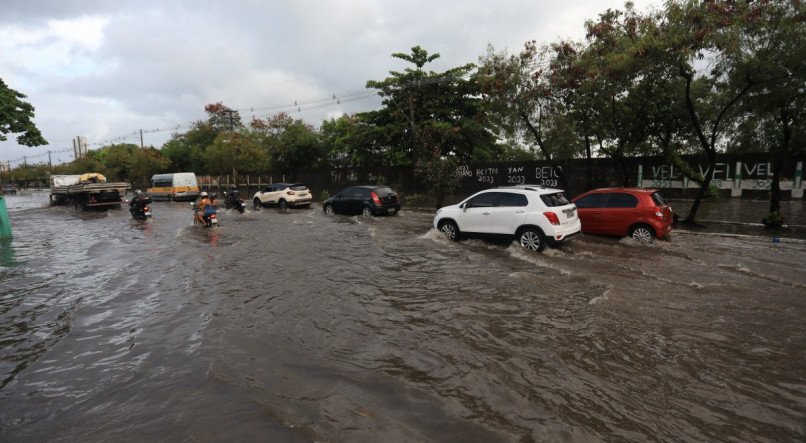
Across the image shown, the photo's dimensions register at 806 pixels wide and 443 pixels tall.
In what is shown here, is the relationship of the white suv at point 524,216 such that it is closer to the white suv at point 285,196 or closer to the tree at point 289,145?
the white suv at point 285,196

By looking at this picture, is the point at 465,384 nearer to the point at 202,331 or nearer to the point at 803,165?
the point at 202,331

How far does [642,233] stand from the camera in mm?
10844

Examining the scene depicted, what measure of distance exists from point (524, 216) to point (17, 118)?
23.4 meters

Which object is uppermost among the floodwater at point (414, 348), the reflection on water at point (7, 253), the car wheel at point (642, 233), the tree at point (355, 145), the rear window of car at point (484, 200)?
the tree at point (355, 145)

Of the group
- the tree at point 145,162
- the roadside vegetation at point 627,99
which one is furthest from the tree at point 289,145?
the tree at point 145,162

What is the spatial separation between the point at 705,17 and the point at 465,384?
11904 mm

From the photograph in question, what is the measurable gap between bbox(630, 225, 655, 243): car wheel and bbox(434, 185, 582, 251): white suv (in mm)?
1701

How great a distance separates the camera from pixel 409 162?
2880 centimetres

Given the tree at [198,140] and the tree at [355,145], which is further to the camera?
the tree at [198,140]

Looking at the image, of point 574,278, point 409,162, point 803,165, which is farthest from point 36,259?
point 803,165

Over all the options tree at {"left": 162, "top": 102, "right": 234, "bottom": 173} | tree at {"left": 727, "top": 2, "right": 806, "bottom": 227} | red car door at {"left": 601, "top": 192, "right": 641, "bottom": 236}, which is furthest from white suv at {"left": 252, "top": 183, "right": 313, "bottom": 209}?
tree at {"left": 162, "top": 102, "right": 234, "bottom": 173}

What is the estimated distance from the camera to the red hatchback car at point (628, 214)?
418 inches

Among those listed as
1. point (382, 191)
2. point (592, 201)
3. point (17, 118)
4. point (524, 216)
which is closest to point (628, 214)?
point (592, 201)

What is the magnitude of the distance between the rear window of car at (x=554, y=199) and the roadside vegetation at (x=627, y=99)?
4.80 metres
